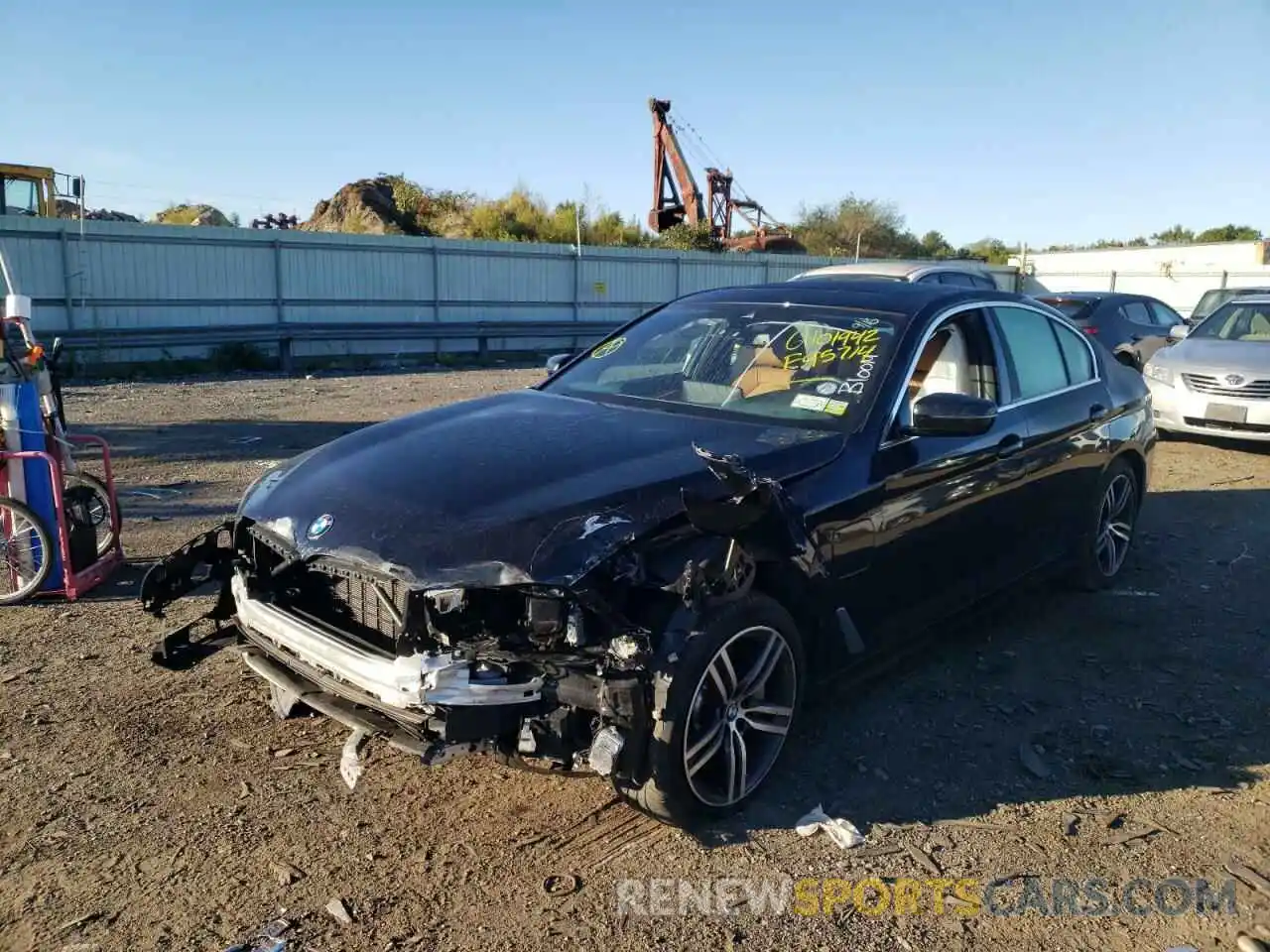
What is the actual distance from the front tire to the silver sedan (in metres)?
7.65

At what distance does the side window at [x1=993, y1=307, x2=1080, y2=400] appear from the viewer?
490cm

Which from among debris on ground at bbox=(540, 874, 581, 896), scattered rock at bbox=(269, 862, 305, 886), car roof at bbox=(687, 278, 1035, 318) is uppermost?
car roof at bbox=(687, 278, 1035, 318)

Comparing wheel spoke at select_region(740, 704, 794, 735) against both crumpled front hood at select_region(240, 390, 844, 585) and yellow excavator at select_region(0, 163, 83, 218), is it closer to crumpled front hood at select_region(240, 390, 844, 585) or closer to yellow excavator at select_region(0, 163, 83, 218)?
crumpled front hood at select_region(240, 390, 844, 585)

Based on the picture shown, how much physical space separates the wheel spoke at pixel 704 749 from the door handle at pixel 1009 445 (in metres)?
2.08

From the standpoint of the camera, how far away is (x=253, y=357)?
695 inches

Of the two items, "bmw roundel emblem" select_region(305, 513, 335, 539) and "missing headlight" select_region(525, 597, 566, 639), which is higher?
"bmw roundel emblem" select_region(305, 513, 335, 539)

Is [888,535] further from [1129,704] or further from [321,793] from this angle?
[321,793]

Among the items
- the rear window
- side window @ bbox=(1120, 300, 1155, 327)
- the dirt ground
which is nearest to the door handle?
the dirt ground

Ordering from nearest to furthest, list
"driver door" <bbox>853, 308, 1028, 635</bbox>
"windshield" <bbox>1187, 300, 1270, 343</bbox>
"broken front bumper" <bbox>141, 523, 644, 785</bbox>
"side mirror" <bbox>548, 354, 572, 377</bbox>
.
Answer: "broken front bumper" <bbox>141, 523, 644, 785</bbox> → "driver door" <bbox>853, 308, 1028, 635</bbox> → "side mirror" <bbox>548, 354, 572, 377</bbox> → "windshield" <bbox>1187, 300, 1270, 343</bbox>

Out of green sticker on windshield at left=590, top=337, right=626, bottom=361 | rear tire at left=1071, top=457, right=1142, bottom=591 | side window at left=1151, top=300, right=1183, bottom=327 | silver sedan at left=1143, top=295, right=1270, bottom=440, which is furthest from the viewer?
side window at left=1151, top=300, right=1183, bottom=327

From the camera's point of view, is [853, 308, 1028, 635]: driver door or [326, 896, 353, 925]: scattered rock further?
[853, 308, 1028, 635]: driver door

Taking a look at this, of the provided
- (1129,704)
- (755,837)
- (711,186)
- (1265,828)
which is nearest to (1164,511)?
(1129,704)

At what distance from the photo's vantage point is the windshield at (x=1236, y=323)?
1084cm

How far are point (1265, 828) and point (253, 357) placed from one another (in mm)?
17199
